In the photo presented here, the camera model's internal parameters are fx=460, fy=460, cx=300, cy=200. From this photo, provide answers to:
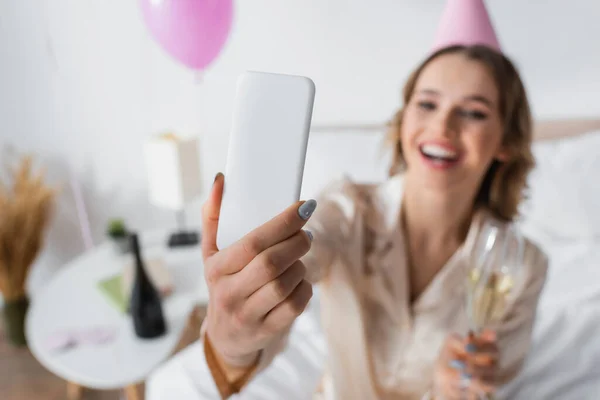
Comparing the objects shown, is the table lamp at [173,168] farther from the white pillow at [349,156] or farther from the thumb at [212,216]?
the thumb at [212,216]

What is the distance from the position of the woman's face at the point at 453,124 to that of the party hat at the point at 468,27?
7cm

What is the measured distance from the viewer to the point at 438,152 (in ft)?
2.14

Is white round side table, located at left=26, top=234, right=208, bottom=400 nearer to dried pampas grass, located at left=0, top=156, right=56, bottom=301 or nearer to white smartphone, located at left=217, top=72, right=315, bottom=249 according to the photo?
dried pampas grass, located at left=0, top=156, right=56, bottom=301

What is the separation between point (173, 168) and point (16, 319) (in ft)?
2.79

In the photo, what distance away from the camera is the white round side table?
38.7 inches

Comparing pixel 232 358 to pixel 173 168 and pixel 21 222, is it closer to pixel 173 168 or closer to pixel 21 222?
pixel 173 168

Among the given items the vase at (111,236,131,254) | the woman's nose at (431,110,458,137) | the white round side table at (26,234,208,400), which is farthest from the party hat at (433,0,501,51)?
the vase at (111,236,131,254)

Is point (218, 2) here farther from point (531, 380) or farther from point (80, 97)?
point (531, 380)

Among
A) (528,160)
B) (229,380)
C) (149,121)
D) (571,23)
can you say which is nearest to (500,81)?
(528,160)

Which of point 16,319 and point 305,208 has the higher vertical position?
point 305,208

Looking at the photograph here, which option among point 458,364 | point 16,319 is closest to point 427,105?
point 458,364

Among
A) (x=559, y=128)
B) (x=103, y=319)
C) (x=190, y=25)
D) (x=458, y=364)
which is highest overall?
(x=190, y=25)

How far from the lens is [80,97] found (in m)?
1.40

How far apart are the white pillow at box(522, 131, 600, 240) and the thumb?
962 millimetres
